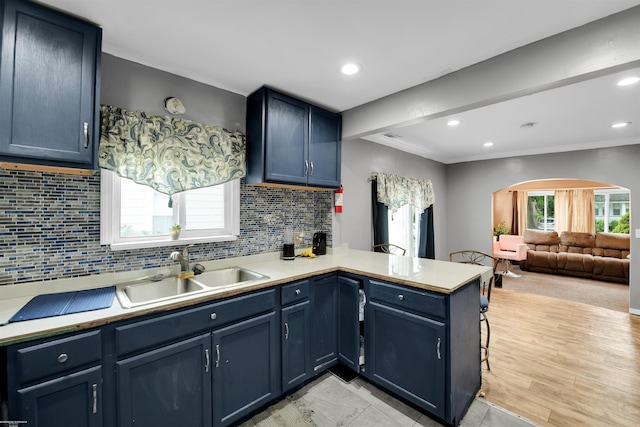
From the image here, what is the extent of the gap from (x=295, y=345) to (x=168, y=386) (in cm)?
83

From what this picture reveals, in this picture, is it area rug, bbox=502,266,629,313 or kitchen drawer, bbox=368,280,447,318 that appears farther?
area rug, bbox=502,266,629,313

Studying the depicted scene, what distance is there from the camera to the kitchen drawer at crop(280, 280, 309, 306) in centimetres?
192

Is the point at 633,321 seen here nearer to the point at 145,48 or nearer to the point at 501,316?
the point at 501,316

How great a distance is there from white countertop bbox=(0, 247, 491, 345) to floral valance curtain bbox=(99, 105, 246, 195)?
26.5 inches

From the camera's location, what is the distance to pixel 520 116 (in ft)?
9.65

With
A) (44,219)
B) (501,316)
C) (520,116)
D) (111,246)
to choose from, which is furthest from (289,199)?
(501,316)

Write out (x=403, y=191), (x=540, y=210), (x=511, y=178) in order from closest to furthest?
(x=403, y=191) < (x=511, y=178) < (x=540, y=210)

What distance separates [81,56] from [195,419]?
2068 millimetres

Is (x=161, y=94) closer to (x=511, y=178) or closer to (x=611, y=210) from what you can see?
(x=511, y=178)

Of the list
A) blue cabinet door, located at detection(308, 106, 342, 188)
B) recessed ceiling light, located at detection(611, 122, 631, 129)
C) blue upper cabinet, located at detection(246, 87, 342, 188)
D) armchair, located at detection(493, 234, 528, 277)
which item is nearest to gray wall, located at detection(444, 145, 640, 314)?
recessed ceiling light, located at detection(611, 122, 631, 129)

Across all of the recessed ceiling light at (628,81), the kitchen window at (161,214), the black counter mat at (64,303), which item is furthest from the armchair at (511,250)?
the black counter mat at (64,303)

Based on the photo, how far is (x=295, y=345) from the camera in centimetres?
199

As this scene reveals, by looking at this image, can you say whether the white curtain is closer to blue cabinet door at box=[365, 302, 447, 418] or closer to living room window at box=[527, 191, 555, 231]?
living room window at box=[527, 191, 555, 231]

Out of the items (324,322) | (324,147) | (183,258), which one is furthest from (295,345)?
(324,147)
